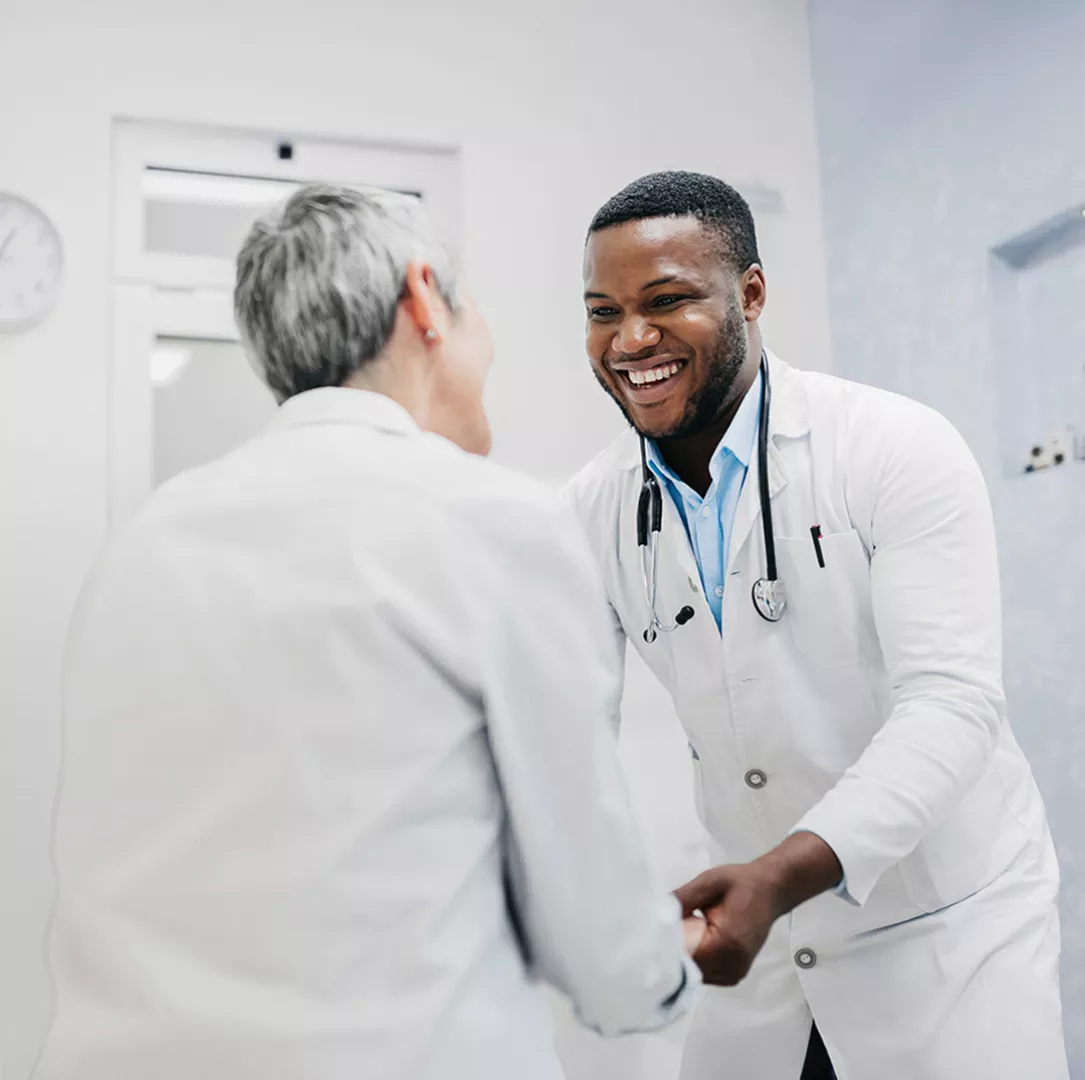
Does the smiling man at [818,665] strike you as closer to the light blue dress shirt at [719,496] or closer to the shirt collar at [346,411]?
the light blue dress shirt at [719,496]

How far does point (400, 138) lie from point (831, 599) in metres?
2.13

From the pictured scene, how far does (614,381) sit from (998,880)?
2.84 ft

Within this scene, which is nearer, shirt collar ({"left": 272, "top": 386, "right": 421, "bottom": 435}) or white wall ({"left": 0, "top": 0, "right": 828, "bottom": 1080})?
shirt collar ({"left": 272, "top": 386, "right": 421, "bottom": 435})

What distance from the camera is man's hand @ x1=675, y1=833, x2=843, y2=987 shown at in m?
1.35

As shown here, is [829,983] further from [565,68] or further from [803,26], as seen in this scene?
[803,26]

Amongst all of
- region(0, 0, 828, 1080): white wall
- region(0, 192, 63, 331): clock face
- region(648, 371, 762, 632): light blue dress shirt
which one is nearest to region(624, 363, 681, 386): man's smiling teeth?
region(648, 371, 762, 632): light blue dress shirt

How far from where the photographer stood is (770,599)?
5.66 feet

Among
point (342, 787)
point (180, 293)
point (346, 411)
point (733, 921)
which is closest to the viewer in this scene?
point (342, 787)

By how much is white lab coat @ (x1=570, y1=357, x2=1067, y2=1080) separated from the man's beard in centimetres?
7

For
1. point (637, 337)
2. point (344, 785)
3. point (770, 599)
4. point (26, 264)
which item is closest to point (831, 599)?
point (770, 599)

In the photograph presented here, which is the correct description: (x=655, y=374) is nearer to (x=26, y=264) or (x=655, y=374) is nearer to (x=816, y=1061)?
(x=816, y=1061)

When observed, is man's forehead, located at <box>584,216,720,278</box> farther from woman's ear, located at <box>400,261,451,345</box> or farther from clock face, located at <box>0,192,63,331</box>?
clock face, located at <box>0,192,63,331</box>

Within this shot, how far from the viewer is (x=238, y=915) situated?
0.91 m

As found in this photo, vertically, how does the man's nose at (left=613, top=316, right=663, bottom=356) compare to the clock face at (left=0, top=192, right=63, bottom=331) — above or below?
below
